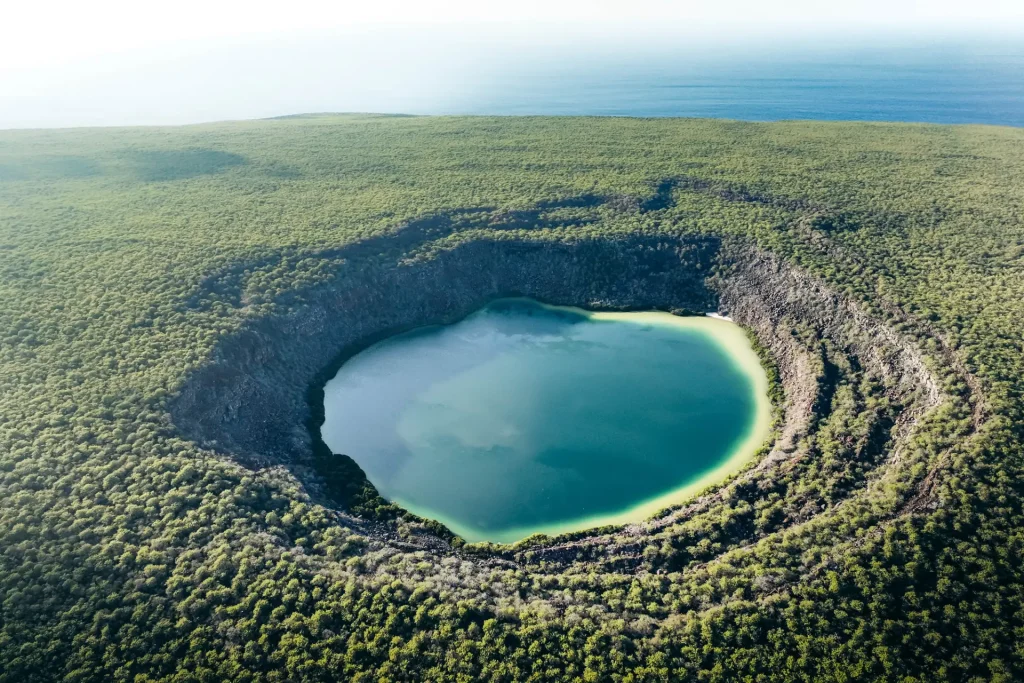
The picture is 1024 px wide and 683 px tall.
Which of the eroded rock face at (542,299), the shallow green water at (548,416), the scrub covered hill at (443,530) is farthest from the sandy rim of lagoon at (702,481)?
the scrub covered hill at (443,530)

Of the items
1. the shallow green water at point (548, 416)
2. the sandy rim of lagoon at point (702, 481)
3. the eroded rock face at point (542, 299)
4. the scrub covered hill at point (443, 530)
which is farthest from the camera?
the eroded rock face at point (542, 299)

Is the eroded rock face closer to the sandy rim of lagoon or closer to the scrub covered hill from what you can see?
the scrub covered hill

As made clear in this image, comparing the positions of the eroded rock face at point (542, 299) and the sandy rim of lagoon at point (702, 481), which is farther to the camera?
the eroded rock face at point (542, 299)

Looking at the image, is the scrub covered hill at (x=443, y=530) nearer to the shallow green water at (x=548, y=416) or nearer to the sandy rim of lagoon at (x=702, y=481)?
the sandy rim of lagoon at (x=702, y=481)

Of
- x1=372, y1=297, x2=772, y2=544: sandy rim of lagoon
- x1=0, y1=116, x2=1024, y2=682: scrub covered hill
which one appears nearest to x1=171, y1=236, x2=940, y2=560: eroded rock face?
x1=0, y1=116, x2=1024, y2=682: scrub covered hill

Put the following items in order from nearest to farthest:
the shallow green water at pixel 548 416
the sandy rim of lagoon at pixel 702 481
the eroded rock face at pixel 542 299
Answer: the sandy rim of lagoon at pixel 702 481
the shallow green water at pixel 548 416
the eroded rock face at pixel 542 299

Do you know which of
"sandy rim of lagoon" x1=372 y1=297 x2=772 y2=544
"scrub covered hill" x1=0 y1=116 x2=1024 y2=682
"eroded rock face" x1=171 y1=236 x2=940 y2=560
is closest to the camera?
"scrub covered hill" x1=0 y1=116 x2=1024 y2=682
